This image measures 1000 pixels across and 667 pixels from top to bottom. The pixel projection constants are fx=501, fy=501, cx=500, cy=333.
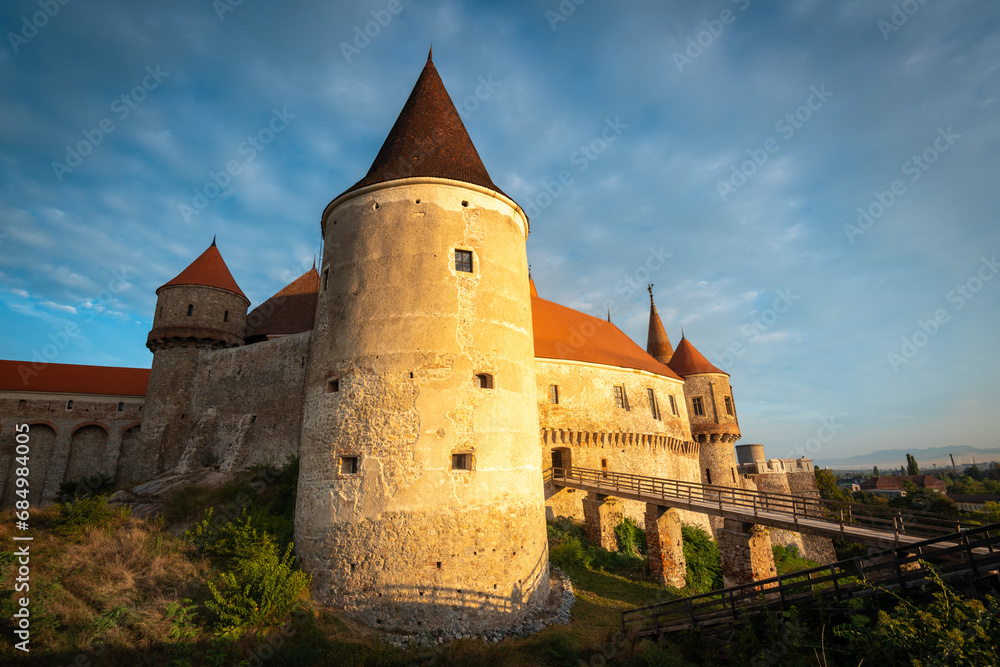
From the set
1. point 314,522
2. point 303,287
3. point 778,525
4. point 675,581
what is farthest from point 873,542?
point 303,287

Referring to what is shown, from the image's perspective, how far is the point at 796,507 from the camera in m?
12.7

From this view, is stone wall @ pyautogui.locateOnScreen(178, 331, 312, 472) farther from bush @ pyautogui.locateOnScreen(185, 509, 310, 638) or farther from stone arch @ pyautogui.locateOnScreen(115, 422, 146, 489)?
stone arch @ pyautogui.locateOnScreen(115, 422, 146, 489)

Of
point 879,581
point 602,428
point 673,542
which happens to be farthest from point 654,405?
point 879,581

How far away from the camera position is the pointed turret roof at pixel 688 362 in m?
29.6

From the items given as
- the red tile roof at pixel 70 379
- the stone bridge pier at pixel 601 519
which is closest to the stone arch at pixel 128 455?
the red tile roof at pixel 70 379

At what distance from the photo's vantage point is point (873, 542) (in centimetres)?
1048

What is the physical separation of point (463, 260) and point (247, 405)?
480 inches

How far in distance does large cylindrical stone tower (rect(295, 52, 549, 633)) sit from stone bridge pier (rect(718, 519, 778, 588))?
17.5 ft

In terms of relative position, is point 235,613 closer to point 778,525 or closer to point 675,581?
point 778,525

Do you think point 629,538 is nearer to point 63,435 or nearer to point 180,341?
Result: point 180,341

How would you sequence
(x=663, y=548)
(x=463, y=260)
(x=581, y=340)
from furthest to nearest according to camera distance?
(x=581, y=340) < (x=663, y=548) < (x=463, y=260)

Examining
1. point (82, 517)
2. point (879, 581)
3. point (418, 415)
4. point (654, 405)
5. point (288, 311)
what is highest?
point (288, 311)

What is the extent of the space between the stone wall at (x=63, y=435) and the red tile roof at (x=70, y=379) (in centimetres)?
37

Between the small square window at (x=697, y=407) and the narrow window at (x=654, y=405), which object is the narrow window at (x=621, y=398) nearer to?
the narrow window at (x=654, y=405)
